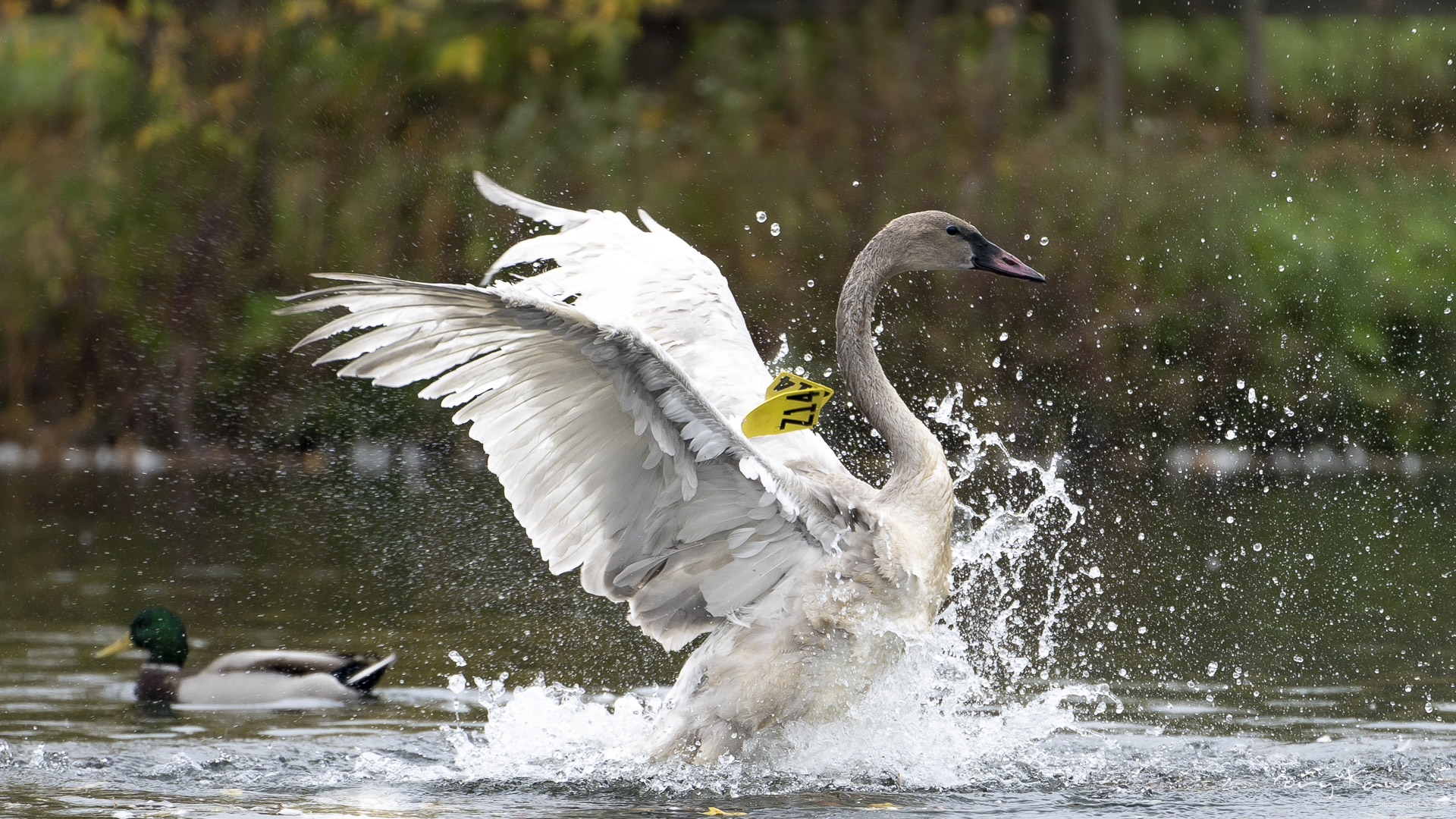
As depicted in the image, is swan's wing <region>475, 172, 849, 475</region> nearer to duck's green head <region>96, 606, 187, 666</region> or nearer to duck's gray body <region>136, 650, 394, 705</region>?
duck's gray body <region>136, 650, 394, 705</region>

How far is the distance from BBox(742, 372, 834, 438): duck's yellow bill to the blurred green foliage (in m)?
6.67

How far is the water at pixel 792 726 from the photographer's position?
5879mm

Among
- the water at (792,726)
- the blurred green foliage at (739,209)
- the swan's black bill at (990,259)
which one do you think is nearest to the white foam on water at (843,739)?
the water at (792,726)

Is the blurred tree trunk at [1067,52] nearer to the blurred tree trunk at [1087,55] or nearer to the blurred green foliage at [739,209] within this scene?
the blurred tree trunk at [1087,55]

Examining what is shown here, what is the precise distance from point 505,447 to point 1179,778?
243 cm

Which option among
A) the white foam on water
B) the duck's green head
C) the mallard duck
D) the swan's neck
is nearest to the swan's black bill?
the swan's neck

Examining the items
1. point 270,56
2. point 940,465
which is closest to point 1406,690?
point 940,465

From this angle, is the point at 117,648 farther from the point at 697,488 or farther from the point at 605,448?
the point at 697,488

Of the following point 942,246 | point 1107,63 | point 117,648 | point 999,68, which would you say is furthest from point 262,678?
point 1107,63

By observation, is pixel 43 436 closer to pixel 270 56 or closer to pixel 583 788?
pixel 270 56

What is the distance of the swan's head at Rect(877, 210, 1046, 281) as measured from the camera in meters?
6.50

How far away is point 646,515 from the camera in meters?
6.02

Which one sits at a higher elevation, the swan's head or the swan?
the swan's head

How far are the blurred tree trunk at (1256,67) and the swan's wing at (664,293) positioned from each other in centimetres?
1215
